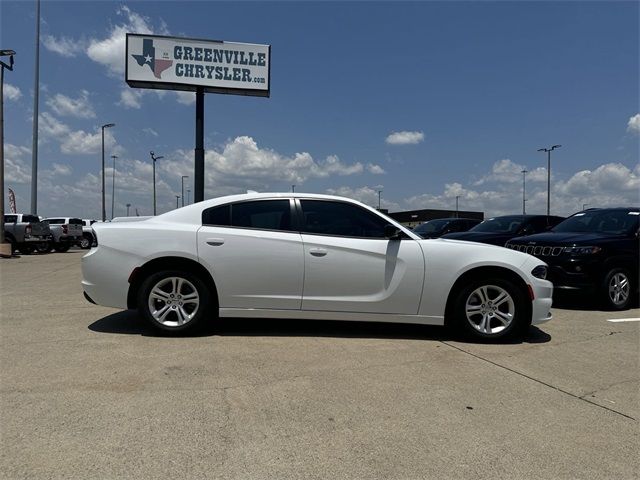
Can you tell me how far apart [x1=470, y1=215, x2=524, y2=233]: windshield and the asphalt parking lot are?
5.43 metres

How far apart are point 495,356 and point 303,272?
202 centimetres

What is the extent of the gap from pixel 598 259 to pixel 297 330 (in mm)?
4702

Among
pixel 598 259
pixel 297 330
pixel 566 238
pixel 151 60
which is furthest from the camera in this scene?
pixel 151 60

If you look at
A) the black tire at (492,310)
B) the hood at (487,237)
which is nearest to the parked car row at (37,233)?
the hood at (487,237)

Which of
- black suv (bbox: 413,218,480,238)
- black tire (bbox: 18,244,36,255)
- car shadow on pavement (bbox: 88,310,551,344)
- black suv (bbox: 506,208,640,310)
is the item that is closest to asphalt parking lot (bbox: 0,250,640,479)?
car shadow on pavement (bbox: 88,310,551,344)

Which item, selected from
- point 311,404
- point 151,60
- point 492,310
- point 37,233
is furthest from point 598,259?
point 37,233

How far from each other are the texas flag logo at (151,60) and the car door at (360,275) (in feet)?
49.6

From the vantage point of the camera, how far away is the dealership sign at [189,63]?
55.9ft

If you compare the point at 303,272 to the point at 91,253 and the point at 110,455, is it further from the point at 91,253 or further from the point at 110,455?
the point at 110,455

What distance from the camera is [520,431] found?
2809 millimetres

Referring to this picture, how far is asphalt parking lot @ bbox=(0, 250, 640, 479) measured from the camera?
2.39m

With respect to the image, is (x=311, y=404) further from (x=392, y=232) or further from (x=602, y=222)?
(x=602, y=222)

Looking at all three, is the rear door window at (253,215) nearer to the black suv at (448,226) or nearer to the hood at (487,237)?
the hood at (487,237)

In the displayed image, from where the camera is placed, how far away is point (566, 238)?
714 centimetres
